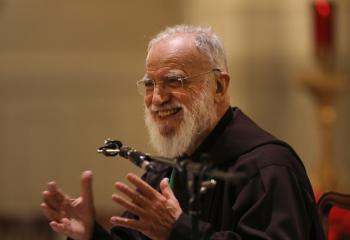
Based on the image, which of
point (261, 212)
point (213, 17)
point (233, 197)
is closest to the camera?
point (261, 212)

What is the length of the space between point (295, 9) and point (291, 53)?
18.0 inches

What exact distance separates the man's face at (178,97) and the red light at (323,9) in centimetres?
317

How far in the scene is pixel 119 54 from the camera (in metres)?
8.56

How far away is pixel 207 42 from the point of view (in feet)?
12.2

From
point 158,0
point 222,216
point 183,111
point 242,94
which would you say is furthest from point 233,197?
point 158,0

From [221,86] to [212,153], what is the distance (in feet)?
1.17

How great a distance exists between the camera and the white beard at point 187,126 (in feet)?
12.0

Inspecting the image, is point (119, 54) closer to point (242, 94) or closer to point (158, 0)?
point (158, 0)

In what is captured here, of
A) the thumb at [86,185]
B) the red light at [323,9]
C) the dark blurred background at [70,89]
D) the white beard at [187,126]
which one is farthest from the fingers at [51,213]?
the dark blurred background at [70,89]

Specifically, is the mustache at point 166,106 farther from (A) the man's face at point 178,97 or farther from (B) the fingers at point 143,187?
(B) the fingers at point 143,187

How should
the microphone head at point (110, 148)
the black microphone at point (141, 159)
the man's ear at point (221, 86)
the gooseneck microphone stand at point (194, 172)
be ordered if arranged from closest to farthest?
the gooseneck microphone stand at point (194, 172), the black microphone at point (141, 159), the microphone head at point (110, 148), the man's ear at point (221, 86)

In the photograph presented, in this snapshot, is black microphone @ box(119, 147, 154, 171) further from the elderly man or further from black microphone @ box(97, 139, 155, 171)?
the elderly man

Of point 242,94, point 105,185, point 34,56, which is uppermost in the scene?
point 34,56

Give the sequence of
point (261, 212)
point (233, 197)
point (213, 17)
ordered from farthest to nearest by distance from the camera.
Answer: point (213, 17)
point (233, 197)
point (261, 212)
